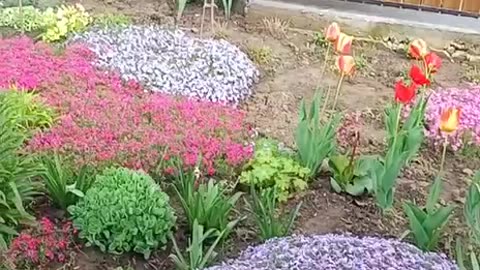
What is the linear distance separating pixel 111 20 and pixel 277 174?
2325mm

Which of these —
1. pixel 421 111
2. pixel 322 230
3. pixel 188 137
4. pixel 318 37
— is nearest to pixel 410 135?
pixel 421 111

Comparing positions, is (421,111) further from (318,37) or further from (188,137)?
(318,37)

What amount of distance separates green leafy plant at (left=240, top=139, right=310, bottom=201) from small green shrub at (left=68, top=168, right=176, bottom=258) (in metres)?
0.53

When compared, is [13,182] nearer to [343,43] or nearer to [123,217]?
[123,217]

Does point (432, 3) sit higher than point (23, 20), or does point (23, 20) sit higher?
point (432, 3)

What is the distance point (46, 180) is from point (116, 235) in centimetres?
43

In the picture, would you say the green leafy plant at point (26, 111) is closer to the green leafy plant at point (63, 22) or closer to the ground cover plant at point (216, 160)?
the ground cover plant at point (216, 160)

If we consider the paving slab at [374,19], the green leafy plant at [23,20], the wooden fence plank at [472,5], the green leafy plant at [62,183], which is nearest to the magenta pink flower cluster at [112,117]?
the green leafy plant at [62,183]

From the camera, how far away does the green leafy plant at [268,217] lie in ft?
10.0

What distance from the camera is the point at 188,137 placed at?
3.84 metres

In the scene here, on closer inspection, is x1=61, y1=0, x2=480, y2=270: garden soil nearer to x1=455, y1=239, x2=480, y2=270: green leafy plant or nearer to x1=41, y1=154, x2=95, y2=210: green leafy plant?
x1=455, y1=239, x2=480, y2=270: green leafy plant

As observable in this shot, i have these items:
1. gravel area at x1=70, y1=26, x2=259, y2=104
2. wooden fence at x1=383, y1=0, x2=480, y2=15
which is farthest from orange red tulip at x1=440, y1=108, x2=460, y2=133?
wooden fence at x1=383, y1=0, x2=480, y2=15

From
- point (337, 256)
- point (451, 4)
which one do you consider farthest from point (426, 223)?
point (451, 4)

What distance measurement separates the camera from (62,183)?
10.5ft
